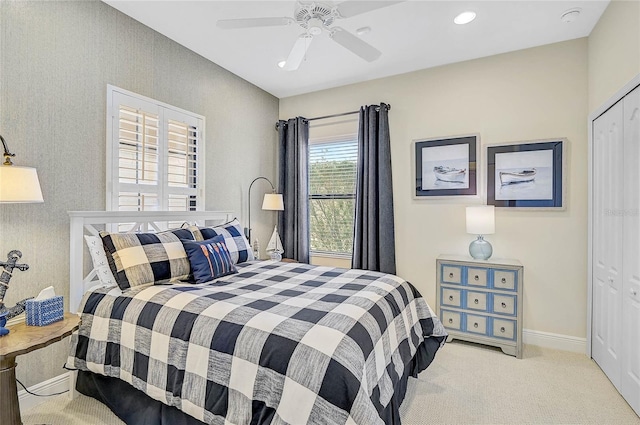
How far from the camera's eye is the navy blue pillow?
2.38 meters

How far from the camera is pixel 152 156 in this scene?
9.47 ft

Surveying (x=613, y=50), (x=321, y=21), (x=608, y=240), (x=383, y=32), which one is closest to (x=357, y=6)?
(x=321, y=21)

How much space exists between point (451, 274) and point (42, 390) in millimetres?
3394

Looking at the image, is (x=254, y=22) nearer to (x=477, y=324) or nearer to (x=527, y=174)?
(x=527, y=174)

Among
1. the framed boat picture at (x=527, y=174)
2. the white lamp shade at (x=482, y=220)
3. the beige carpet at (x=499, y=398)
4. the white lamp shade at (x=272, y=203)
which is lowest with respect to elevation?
the beige carpet at (x=499, y=398)

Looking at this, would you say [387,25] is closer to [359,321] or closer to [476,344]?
[359,321]

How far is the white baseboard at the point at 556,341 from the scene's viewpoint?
118 inches

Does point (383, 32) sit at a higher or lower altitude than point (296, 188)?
higher

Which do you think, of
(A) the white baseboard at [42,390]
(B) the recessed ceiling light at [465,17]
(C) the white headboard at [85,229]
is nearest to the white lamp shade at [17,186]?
(C) the white headboard at [85,229]

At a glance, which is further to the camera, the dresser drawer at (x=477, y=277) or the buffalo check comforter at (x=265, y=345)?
the dresser drawer at (x=477, y=277)

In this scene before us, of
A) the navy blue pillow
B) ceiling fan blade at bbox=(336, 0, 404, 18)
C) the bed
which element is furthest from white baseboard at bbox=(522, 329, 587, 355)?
ceiling fan blade at bbox=(336, 0, 404, 18)

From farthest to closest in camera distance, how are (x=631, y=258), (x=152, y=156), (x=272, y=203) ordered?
(x=272, y=203)
(x=152, y=156)
(x=631, y=258)

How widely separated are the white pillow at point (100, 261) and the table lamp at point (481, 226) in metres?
3.08

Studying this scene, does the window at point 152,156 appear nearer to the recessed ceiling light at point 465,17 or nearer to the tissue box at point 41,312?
the tissue box at point 41,312
